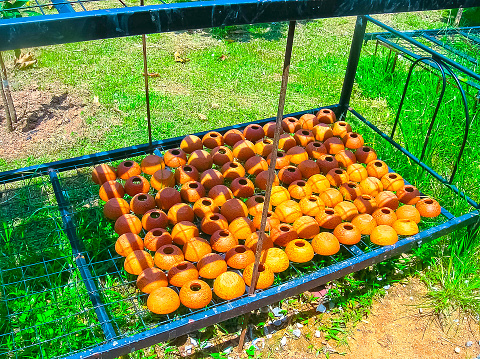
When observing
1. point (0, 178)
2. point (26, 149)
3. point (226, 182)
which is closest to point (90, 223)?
point (0, 178)

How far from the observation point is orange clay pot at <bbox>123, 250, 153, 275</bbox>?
2986 mm

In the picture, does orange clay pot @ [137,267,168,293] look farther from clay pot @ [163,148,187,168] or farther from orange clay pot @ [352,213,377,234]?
orange clay pot @ [352,213,377,234]

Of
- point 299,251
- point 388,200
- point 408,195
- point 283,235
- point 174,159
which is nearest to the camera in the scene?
point 299,251

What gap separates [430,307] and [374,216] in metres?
0.82

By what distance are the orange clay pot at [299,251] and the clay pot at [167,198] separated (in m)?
0.93

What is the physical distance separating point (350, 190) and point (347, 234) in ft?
1.87

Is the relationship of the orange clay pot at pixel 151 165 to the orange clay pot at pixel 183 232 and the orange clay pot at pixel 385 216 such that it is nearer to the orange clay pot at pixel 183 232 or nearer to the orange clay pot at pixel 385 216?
the orange clay pot at pixel 183 232

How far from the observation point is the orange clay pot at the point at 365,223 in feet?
11.0

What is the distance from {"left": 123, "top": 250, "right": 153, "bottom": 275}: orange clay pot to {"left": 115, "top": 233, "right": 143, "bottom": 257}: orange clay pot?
0.29 feet

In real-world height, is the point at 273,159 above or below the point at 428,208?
above

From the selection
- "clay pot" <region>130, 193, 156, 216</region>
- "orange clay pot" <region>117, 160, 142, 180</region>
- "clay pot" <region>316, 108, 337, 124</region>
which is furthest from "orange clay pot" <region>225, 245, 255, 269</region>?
"clay pot" <region>316, 108, 337, 124</region>

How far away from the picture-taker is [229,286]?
281 cm

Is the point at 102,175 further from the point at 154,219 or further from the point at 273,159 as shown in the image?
the point at 273,159

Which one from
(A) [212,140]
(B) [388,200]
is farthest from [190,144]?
(B) [388,200]
